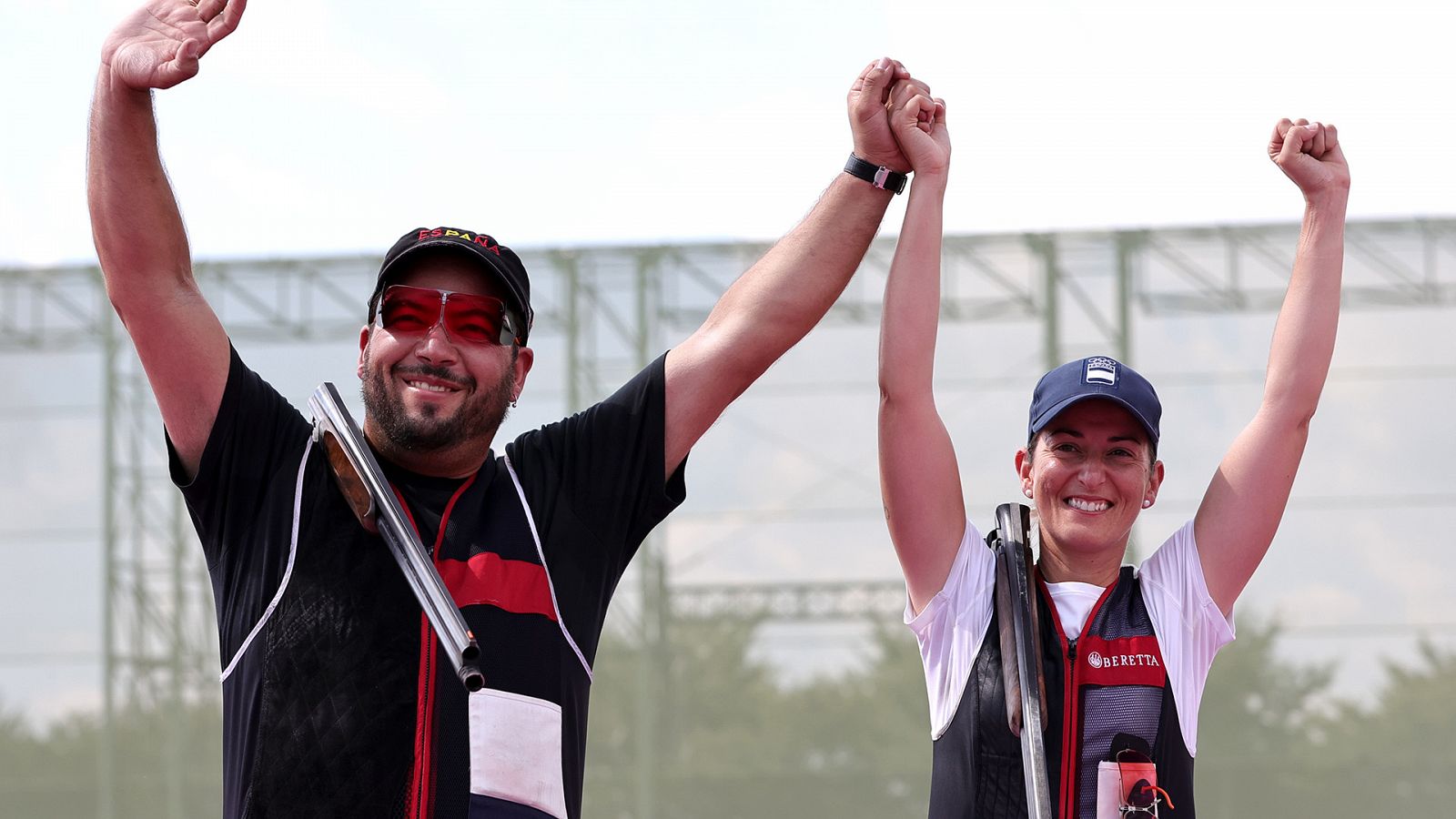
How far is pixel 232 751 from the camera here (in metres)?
2.44

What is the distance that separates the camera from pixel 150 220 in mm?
2482

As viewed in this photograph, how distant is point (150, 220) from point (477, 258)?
0.51 m

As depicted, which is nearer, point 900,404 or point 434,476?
point 434,476

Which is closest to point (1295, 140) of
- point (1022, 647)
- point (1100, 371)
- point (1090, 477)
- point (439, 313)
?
point (1100, 371)

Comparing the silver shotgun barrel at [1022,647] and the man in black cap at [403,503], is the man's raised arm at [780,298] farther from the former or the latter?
the silver shotgun barrel at [1022,647]

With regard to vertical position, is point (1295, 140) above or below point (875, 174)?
above

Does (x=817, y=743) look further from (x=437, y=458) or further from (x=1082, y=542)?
(x=437, y=458)

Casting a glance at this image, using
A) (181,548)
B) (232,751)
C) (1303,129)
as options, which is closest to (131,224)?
(232,751)

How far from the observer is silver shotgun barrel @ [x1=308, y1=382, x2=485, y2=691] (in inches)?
90.7

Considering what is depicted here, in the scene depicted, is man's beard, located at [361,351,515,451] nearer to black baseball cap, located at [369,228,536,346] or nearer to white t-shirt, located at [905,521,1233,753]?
black baseball cap, located at [369,228,536,346]

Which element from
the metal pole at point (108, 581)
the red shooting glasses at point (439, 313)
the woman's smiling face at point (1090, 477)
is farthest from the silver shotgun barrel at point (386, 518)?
the metal pole at point (108, 581)

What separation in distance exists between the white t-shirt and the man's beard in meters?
0.92

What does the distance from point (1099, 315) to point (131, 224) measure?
1337 cm

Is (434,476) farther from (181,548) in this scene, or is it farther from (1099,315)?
(181,548)
